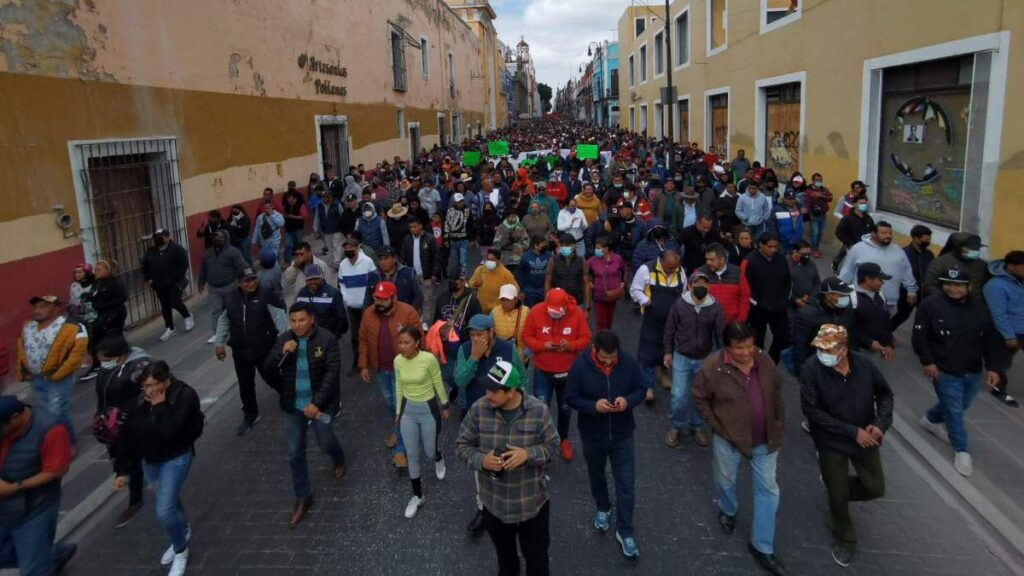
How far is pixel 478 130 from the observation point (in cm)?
4925

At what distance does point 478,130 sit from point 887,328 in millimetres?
45364

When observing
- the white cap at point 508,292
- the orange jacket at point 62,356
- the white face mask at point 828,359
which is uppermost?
the white cap at point 508,292

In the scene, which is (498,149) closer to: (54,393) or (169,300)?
(169,300)

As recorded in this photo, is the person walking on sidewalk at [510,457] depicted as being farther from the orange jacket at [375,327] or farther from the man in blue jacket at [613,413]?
the orange jacket at [375,327]

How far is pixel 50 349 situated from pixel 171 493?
2.44 meters

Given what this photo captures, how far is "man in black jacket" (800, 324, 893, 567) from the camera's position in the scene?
14.3 ft

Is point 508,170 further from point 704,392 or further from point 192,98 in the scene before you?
point 704,392

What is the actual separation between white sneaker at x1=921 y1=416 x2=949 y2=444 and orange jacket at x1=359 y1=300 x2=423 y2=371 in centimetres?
466

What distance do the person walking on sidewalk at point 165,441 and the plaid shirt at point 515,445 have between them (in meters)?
2.00

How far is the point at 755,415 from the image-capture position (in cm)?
444

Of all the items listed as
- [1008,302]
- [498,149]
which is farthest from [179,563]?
[498,149]

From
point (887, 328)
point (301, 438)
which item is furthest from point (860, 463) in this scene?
point (301, 438)

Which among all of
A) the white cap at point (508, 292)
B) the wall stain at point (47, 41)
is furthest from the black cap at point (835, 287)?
the wall stain at point (47, 41)

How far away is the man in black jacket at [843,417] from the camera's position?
436 cm
